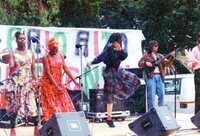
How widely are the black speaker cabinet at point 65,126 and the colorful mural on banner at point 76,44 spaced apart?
3507 millimetres

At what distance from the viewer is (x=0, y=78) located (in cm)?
949

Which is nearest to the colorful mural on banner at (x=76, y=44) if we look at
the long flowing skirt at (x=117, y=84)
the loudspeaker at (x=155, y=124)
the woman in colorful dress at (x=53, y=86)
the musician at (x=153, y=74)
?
the long flowing skirt at (x=117, y=84)

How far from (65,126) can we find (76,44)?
4649 millimetres

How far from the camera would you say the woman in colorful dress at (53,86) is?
7.45 meters

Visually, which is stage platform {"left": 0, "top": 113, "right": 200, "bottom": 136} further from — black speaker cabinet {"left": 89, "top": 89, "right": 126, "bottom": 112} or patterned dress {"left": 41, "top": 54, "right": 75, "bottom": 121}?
patterned dress {"left": 41, "top": 54, "right": 75, "bottom": 121}

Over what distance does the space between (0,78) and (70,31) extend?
186 centimetres

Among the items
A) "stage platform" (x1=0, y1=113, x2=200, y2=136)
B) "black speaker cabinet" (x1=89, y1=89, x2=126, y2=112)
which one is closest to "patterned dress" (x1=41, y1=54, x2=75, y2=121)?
"stage platform" (x1=0, y1=113, x2=200, y2=136)

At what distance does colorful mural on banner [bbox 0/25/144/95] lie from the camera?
9.66m

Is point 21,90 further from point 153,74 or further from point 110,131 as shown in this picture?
point 153,74

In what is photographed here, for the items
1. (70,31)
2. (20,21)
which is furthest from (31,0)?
(70,31)

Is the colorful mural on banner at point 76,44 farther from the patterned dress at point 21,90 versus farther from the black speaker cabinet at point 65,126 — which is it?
the black speaker cabinet at point 65,126

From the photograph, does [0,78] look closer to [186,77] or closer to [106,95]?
[106,95]

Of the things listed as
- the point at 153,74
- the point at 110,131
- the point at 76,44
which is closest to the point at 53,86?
the point at 110,131

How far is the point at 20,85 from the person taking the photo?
735 cm
